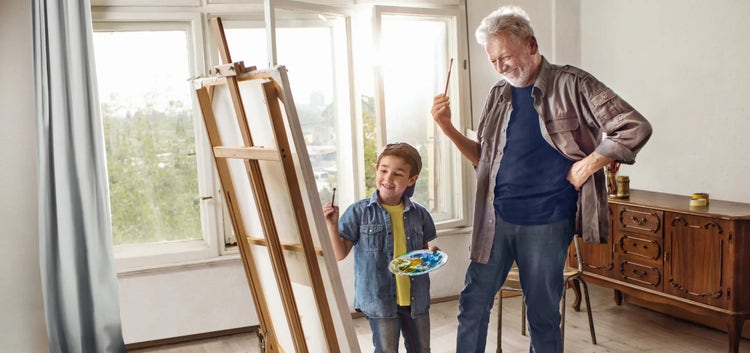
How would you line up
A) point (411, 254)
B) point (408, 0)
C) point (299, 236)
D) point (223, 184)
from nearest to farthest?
point (299, 236) → point (411, 254) → point (223, 184) → point (408, 0)

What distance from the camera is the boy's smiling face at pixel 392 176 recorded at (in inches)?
92.6

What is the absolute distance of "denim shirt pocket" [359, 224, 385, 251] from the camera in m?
2.36

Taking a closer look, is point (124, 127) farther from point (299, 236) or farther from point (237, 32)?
point (299, 236)

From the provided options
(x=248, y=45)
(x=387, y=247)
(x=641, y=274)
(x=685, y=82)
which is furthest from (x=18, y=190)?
(x=685, y=82)

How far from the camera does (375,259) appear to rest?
2.37 m

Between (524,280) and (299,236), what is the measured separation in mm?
1016

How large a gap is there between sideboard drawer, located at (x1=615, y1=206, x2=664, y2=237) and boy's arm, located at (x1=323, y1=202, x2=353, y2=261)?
6.28 feet

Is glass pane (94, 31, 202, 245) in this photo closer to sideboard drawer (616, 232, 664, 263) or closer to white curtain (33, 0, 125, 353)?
white curtain (33, 0, 125, 353)

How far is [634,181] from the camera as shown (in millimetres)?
4406

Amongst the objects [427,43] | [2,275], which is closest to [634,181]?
[427,43]

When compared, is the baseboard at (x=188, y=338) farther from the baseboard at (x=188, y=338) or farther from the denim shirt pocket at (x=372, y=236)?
the denim shirt pocket at (x=372, y=236)

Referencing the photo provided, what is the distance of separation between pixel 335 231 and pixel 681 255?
79.3 inches

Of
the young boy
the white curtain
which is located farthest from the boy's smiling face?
the white curtain

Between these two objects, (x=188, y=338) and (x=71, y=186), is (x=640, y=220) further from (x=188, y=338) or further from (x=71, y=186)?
(x=71, y=186)
